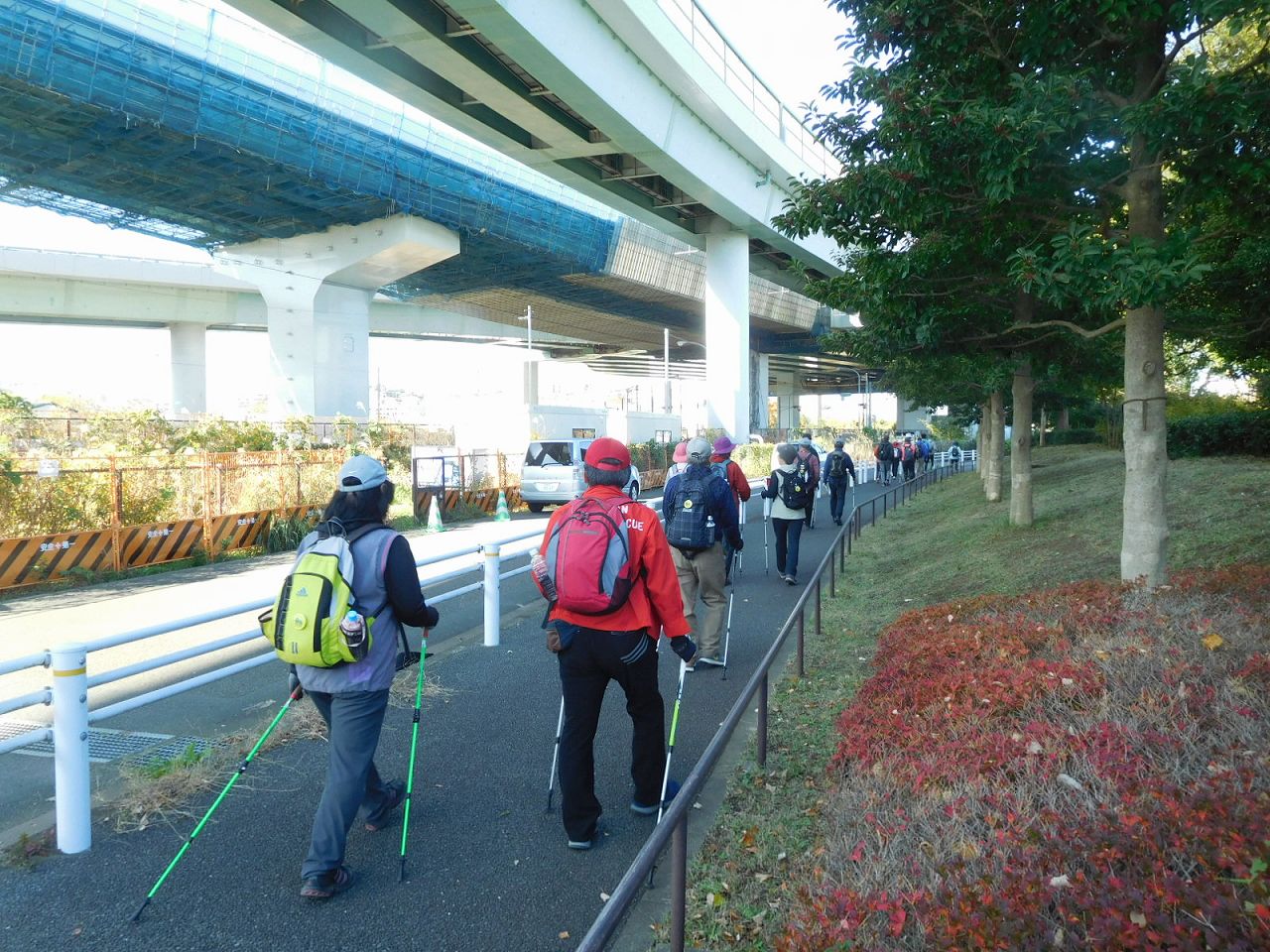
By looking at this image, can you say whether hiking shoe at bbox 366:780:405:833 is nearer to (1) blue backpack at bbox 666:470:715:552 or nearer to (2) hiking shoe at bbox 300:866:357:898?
(2) hiking shoe at bbox 300:866:357:898

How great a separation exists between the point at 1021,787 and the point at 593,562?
6.50ft

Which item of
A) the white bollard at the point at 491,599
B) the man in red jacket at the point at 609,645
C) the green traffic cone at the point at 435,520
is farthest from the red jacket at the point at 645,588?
the green traffic cone at the point at 435,520

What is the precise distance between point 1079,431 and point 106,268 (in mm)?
49522

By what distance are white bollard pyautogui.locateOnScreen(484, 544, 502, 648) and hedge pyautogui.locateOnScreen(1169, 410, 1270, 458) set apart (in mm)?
18350

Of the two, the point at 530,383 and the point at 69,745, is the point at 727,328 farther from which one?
the point at 69,745

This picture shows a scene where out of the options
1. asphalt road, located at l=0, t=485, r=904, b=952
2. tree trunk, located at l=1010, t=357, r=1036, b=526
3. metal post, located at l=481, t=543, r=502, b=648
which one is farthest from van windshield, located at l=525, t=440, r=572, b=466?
asphalt road, located at l=0, t=485, r=904, b=952

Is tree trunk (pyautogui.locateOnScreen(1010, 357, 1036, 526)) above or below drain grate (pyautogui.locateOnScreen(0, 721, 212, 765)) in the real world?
above

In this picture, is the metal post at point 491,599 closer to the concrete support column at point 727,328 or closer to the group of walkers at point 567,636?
the group of walkers at point 567,636

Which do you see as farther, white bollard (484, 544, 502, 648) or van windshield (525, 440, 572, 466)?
van windshield (525, 440, 572, 466)

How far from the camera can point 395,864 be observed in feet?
13.0

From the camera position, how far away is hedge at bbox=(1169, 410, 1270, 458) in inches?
747

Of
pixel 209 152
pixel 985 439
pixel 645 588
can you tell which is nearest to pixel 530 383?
pixel 209 152

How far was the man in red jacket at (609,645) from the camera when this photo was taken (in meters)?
3.99

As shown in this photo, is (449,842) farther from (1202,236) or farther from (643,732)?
(1202,236)
